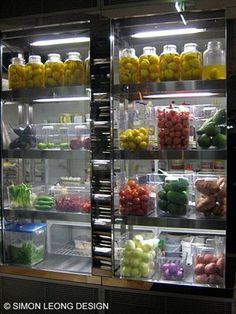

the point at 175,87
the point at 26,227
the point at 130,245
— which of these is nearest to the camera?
the point at 175,87

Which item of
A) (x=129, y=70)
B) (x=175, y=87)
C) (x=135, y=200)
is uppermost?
(x=129, y=70)

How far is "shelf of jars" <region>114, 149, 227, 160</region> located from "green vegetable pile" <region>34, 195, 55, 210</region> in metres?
0.67

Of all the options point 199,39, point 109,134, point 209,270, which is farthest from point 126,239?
point 199,39

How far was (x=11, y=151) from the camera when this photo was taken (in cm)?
249

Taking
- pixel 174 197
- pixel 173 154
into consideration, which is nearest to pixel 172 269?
pixel 174 197

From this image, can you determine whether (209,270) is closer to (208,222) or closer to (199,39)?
(208,222)

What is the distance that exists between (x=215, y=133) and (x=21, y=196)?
1.38m

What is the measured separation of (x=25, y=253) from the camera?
2.59m

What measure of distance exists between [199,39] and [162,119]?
58 centimetres

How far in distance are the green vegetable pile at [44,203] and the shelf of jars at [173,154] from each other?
0.67m

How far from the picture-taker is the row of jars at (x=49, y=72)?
8.05 ft

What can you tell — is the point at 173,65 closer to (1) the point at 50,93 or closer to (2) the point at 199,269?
(1) the point at 50,93

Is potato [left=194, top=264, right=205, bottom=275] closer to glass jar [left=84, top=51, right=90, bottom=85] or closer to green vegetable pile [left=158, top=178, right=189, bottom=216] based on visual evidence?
green vegetable pile [left=158, top=178, right=189, bottom=216]

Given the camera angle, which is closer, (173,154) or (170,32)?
(173,154)
